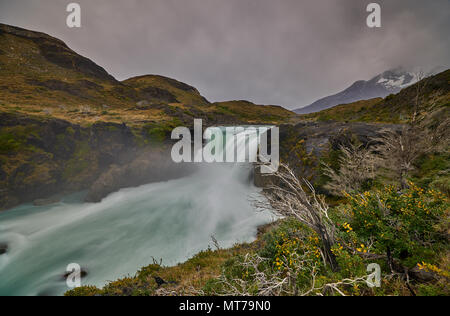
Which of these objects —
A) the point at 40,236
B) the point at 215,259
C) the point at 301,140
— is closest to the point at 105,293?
the point at 215,259

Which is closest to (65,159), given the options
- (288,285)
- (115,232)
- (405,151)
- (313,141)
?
(115,232)

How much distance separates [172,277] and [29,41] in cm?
12400

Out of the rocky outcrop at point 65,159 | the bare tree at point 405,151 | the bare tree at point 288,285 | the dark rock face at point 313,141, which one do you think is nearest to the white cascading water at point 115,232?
the rocky outcrop at point 65,159

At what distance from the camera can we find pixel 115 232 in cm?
1288

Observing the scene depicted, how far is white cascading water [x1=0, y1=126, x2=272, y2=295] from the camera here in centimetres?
930

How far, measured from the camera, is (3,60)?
48.9 metres

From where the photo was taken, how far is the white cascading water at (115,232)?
9.30 m

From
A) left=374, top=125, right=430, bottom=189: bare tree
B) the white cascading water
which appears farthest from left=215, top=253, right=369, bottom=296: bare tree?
the white cascading water

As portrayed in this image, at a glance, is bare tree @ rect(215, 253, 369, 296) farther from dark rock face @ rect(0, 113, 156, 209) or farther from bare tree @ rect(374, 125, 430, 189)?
dark rock face @ rect(0, 113, 156, 209)

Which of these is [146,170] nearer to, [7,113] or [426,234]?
[7,113]

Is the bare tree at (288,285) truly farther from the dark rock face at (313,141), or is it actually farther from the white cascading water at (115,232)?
the white cascading water at (115,232)

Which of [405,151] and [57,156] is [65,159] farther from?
[405,151]

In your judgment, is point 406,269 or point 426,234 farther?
point 426,234
